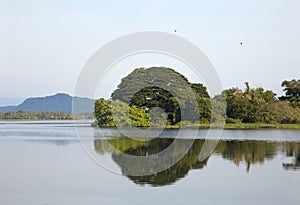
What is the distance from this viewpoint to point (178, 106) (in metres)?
37.0

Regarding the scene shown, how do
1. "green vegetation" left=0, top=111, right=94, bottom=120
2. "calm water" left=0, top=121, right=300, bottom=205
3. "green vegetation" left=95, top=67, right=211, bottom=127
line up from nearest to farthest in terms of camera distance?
"calm water" left=0, top=121, right=300, bottom=205 → "green vegetation" left=95, top=67, right=211, bottom=127 → "green vegetation" left=0, top=111, right=94, bottom=120

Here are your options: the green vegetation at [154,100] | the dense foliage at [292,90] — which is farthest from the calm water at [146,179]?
the dense foliage at [292,90]

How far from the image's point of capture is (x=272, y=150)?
18.5 meters

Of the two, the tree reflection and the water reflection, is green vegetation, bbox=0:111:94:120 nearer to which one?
the water reflection

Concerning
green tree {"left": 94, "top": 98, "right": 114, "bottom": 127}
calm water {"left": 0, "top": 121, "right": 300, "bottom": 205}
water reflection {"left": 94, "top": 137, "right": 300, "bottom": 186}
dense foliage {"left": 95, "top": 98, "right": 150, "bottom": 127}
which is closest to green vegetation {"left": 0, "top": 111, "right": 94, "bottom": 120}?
green tree {"left": 94, "top": 98, "right": 114, "bottom": 127}

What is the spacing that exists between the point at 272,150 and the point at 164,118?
66.7ft

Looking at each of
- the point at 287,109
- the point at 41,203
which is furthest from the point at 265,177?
the point at 287,109

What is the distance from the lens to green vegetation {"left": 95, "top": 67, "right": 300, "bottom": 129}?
36562mm

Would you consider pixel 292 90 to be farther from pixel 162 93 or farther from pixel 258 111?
pixel 162 93

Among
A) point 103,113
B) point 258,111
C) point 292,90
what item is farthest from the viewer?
point 292,90

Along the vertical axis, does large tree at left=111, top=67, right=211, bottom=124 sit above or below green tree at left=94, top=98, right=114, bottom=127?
above

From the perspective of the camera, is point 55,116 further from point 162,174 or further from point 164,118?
point 162,174

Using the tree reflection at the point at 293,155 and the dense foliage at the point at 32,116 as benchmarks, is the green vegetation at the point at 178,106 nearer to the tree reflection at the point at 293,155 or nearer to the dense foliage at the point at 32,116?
the tree reflection at the point at 293,155

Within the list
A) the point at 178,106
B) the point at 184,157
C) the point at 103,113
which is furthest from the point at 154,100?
the point at 184,157
